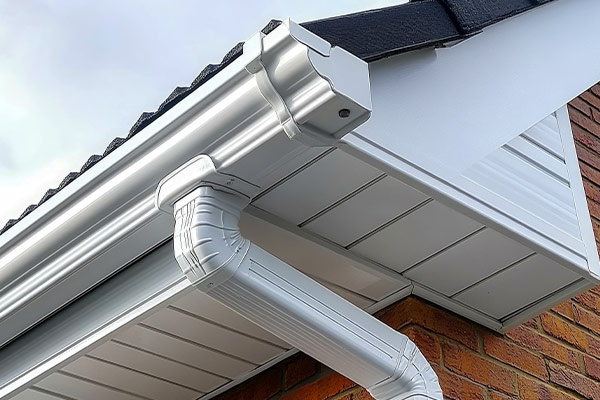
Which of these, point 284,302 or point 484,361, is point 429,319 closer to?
point 484,361

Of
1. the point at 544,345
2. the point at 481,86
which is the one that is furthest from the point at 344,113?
the point at 544,345

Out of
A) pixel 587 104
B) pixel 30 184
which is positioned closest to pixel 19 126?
pixel 30 184

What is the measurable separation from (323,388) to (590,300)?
3.90 ft

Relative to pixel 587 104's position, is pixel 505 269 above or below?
below

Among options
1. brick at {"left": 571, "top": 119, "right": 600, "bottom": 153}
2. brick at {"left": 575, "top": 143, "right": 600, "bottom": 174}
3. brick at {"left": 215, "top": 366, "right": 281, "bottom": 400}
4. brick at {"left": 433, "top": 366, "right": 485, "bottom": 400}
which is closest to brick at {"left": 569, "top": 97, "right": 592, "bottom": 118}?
brick at {"left": 571, "top": 119, "right": 600, "bottom": 153}

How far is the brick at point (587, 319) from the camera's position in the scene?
309cm

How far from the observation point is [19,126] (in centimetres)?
1201

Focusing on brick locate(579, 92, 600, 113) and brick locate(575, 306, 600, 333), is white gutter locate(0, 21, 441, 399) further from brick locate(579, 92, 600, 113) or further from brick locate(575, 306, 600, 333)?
brick locate(579, 92, 600, 113)

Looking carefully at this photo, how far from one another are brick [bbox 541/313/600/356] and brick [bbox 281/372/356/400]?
0.77 metres

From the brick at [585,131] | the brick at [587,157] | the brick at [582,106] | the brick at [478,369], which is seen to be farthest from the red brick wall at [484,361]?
the brick at [582,106]

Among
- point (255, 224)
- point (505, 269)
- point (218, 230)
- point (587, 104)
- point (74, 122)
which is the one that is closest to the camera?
point (218, 230)

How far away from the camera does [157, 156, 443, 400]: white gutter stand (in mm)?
1897

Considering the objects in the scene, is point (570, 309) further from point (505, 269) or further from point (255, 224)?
point (255, 224)

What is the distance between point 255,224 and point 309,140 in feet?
1.46
